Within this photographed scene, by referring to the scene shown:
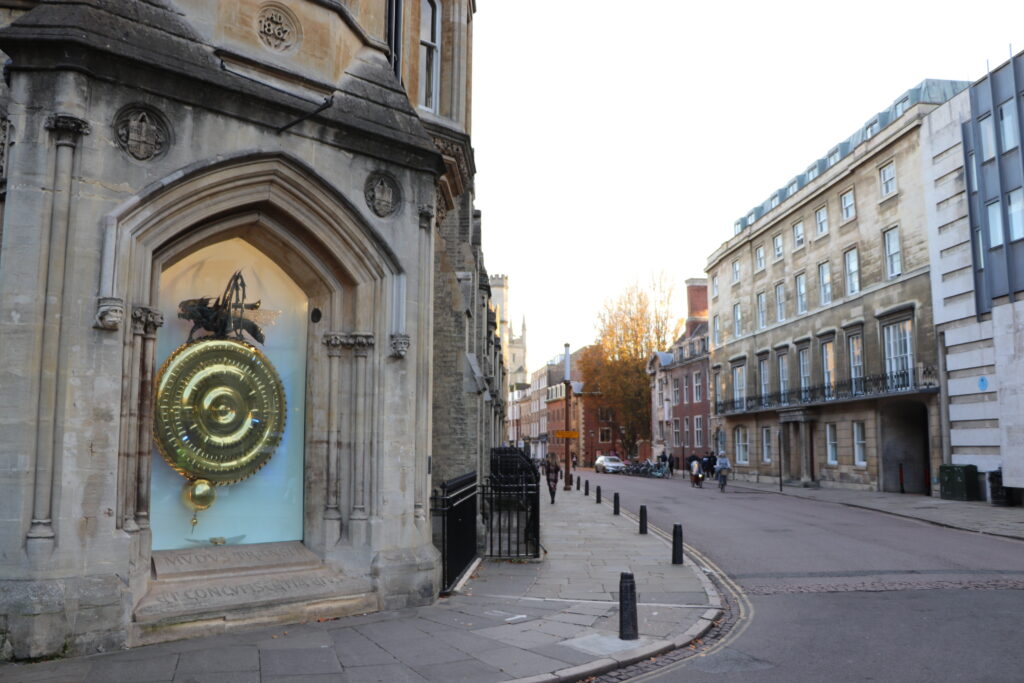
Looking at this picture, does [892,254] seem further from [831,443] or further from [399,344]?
[399,344]

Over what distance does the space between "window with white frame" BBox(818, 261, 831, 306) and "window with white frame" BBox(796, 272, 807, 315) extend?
126cm

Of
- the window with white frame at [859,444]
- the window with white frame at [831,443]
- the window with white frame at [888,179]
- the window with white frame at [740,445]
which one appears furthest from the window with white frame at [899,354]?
the window with white frame at [740,445]

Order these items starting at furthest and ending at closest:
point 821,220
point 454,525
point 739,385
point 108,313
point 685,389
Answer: point 685,389, point 739,385, point 821,220, point 454,525, point 108,313

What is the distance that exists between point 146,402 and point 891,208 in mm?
29007

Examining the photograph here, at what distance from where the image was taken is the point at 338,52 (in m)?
8.91

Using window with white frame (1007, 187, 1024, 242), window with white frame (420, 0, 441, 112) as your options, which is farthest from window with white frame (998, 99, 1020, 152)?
window with white frame (420, 0, 441, 112)

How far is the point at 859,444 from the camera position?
31.9 m

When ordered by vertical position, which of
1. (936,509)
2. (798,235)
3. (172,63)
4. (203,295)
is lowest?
(936,509)

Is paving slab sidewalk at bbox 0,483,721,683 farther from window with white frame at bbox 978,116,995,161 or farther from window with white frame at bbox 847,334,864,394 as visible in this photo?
window with white frame at bbox 847,334,864,394

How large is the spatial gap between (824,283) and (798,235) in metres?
3.58

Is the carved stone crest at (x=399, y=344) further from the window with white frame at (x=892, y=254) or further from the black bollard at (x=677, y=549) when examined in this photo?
the window with white frame at (x=892, y=254)

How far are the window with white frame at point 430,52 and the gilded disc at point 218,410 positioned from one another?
7350 mm

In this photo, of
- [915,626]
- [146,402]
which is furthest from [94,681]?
[915,626]

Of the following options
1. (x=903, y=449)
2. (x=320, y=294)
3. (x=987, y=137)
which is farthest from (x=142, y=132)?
(x=903, y=449)
